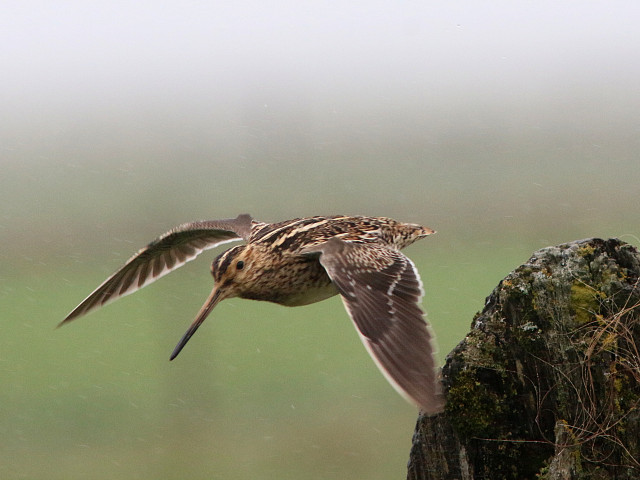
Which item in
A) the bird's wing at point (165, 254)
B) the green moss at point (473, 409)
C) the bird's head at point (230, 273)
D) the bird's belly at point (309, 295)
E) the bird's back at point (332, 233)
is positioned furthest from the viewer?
the bird's wing at point (165, 254)

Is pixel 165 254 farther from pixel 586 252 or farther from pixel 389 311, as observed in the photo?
pixel 586 252

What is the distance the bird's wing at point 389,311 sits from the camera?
3859mm

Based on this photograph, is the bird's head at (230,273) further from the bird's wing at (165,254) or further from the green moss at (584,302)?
the green moss at (584,302)

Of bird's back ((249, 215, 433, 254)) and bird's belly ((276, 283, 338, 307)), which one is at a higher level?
bird's back ((249, 215, 433, 254))

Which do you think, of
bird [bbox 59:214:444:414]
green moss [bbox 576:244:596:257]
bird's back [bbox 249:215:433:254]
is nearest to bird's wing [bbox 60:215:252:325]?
bird [bbox 59:214:444:414]

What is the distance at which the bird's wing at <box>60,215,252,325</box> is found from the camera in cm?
692

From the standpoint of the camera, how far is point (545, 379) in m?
3.92

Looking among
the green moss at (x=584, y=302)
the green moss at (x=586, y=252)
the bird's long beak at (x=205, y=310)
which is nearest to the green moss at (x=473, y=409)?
the green moss at (x=584, y=302)

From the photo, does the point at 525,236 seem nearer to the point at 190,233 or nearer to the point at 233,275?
the point at 190,233

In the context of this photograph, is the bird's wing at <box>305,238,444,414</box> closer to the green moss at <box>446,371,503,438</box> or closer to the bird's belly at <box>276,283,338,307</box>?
the green moss at <box>446,371,503,438</box>

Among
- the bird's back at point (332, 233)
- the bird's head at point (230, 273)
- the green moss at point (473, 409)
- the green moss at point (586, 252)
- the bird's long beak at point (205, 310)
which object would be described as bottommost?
the green moss at point (473, 409)

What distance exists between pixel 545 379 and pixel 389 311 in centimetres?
94

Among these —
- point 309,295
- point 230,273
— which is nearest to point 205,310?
point 230,273

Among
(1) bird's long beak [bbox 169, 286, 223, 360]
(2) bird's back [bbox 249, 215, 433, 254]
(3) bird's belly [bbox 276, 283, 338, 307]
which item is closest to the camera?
(1) bird's long beak [bbox 169, 286, 223, 360]
